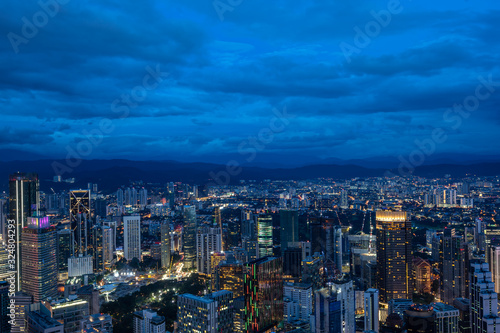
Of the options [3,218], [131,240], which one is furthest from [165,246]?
[3,218]

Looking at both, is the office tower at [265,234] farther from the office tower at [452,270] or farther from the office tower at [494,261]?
the office tower at [494,261]

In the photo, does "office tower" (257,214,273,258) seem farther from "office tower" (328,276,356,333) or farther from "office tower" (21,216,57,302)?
"office tower" (328,276,356,333)

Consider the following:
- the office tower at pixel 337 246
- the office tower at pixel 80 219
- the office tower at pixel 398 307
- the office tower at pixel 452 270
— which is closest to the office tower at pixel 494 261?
the office tower at pixel 452 270

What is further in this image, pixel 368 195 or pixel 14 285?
pixel 368 195

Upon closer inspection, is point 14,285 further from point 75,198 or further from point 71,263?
point 75,198

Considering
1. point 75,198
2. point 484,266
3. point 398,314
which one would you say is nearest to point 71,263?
point 75,198

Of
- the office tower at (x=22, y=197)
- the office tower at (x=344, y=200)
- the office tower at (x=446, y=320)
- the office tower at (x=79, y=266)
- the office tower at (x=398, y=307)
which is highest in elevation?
the office tower at (x=22, y=197)
